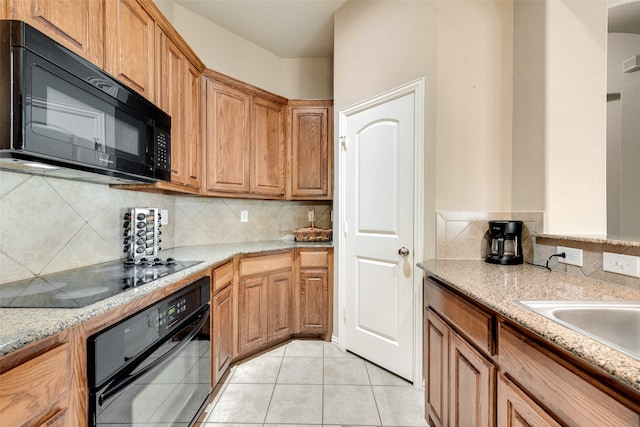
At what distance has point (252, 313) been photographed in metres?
2.25

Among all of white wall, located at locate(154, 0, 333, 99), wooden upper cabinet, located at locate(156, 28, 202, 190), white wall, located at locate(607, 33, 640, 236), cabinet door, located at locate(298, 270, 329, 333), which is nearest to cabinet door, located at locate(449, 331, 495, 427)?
cabinet door, located at locate(298, 270, 329, 333)

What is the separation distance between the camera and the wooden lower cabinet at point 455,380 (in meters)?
1.01

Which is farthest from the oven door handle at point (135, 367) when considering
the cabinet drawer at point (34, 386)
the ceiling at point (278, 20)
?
the ceiling at point (278, 20)

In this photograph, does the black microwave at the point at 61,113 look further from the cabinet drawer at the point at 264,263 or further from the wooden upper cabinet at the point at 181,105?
the cabinet drawer at the point at 264,263

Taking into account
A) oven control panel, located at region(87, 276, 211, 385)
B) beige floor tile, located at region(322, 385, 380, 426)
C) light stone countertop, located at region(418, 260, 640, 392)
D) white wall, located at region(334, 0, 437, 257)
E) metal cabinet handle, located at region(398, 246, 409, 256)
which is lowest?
beige floor tile, located at region(322, 385, 380, 426)

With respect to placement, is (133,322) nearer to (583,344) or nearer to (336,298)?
(583,344)

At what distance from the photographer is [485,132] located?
1814 mm

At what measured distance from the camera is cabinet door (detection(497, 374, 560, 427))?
74 cm

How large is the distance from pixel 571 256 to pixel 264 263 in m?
1.95

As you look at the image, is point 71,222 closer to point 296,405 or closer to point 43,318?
point 43,318

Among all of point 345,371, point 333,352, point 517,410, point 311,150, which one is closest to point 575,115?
point 517,410

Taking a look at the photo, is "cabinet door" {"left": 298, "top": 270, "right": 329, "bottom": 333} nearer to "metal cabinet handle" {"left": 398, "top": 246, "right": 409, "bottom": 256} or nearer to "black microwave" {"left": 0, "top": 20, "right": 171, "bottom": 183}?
"metal cabinet handle" {"left": 398, "top": 246, "right": 409, "bottom": 256}

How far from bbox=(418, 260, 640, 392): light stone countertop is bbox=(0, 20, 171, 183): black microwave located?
5.06 ft

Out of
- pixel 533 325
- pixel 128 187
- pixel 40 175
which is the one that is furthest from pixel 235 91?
pixel 533 325
